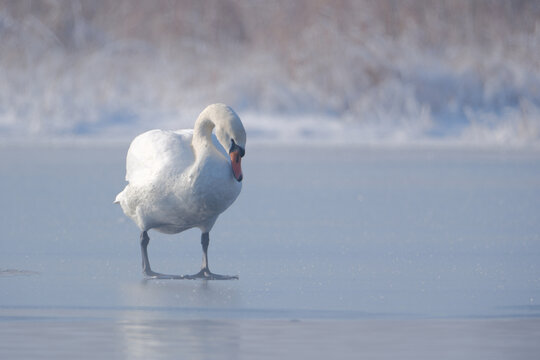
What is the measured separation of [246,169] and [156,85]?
21.2 ft

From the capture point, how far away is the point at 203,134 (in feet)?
18.9

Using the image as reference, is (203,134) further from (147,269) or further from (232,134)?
(147,269)

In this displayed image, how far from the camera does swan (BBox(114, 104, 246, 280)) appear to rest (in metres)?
5.58

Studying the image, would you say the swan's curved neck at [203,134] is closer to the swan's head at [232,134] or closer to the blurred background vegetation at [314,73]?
the swan's head at [232,134]

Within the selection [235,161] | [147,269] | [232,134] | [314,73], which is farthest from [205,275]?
[314,73]

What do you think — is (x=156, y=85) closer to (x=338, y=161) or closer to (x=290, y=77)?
(x=290, y=77)

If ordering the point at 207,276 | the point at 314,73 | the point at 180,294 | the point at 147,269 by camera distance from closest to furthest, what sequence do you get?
the point at 180,294 < the point at 207,276 < the point at 147,269 < the point at 314,73

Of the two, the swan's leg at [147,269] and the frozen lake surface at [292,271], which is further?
the swan's leg at [147,269]

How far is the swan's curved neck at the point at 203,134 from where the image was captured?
18.7ft

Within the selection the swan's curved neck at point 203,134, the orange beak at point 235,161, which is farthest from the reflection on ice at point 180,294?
the swan's curved neck at point 203,134

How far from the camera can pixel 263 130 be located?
1559 centimetres

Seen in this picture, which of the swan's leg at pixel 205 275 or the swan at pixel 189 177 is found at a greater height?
the swan at pixel 189 177

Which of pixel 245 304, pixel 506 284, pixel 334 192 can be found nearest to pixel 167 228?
pixel 245 304

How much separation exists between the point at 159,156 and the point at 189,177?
30cm
